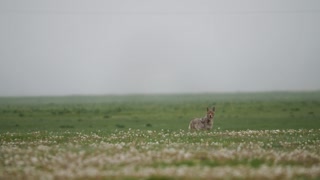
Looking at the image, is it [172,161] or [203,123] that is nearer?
[172,161]

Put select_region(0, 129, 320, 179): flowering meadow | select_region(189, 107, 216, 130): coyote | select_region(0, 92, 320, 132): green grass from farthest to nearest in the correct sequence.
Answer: select_region(0, 92, 320, 132): green grass
select_region(189, 107, 216, 130): coyote
select_region(0, 129, 320, 179): flowering meadow

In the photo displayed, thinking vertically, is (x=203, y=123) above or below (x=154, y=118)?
above

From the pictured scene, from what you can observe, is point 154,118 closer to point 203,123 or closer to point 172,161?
point 203,123

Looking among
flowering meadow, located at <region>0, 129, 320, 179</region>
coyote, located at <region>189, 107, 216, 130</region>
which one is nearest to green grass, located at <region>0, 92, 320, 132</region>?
coyote, located at <region>189, 107, 216, 130</region>

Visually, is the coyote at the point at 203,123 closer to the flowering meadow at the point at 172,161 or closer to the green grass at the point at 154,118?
the green grass at the point at 154,118

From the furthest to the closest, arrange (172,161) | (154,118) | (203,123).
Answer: (154,118) → (203,123) → (172,161)

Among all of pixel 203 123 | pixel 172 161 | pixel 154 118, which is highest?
pixel 203 123

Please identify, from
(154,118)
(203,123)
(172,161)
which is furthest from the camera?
(154,118)

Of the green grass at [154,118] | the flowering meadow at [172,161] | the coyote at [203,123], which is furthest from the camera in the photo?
the green grass at [154,118]

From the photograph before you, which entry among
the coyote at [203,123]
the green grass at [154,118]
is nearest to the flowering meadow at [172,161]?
the coyote at [203,123]

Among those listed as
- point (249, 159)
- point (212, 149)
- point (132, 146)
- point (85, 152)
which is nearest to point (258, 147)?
point (212, 149)

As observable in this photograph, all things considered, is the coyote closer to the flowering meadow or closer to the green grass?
the green grass

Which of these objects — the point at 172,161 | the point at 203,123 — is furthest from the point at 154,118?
the point at 172,161

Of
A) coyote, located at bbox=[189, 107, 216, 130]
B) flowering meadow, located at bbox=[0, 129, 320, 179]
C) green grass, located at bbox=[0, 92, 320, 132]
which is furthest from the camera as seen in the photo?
green grass, located at bbox=[0, 92, 320, 132]
